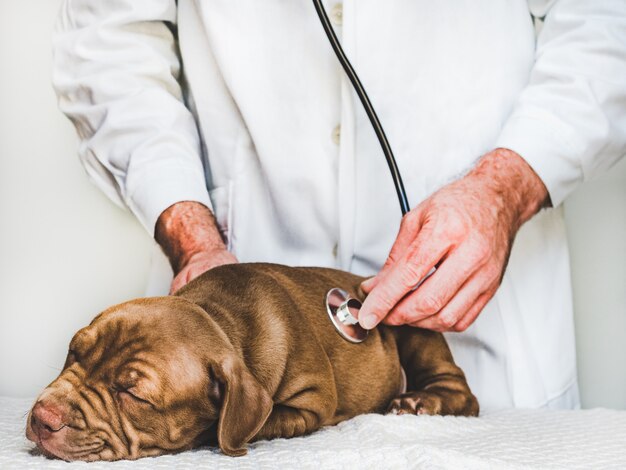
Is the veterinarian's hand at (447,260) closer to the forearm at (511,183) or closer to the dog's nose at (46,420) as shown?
the forearm at (511,183)

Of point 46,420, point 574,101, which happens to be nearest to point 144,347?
point 46,420

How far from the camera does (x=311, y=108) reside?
198cm

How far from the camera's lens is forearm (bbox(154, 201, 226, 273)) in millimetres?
1925

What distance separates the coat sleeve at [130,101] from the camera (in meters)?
2.05

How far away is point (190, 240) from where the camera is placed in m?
1.93

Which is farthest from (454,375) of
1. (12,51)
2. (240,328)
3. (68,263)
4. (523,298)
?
(12,51)

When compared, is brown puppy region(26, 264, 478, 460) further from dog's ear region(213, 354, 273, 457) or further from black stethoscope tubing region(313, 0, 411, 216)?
black stethoscope tubing region(313, 0, 411, 216)

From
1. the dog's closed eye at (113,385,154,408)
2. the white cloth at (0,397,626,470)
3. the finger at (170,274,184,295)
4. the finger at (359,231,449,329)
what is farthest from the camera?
the finger at (170,274,184,295)

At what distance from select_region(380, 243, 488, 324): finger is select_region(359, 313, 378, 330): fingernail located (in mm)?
47

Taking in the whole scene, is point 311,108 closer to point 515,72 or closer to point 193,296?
point 515,72

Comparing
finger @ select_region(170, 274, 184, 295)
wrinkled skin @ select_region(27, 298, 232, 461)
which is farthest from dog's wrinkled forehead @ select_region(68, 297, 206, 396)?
finger @ select_region(170, 274, 184, 295)

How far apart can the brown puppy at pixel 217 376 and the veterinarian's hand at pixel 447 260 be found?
0.12 metres

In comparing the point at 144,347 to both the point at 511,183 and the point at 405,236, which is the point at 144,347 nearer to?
the point at 405,236

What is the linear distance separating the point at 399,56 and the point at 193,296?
73 centimetres
